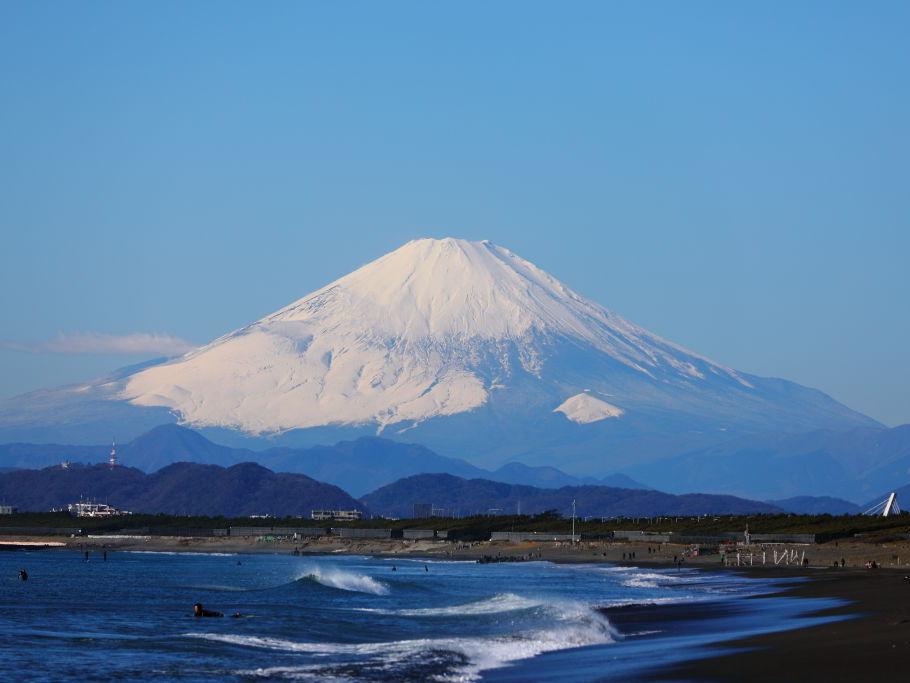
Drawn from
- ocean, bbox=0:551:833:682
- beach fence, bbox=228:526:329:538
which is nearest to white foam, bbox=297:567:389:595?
ocean, bbox=0:551:833:682

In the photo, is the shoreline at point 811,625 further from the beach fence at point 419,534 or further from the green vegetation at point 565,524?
the beach fence at point 419,534

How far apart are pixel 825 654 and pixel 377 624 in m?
20.8

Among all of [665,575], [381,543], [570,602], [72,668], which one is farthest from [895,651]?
[381,543]

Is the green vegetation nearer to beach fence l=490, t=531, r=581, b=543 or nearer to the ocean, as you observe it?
beach fence l=490, t=531, r=581, b=543

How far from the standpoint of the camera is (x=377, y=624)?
50.7 metres

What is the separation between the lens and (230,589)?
72875mm

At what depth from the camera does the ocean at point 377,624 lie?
117 ft

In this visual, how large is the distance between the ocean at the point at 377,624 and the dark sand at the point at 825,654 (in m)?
1.27

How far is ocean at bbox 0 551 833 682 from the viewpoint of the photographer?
35688 mm

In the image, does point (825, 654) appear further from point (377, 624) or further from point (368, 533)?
point (368, 533)

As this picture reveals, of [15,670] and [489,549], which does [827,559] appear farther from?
[15,670]

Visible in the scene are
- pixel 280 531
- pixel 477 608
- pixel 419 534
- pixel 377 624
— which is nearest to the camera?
pixel 377 624

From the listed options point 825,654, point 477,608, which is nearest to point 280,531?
point 477,608

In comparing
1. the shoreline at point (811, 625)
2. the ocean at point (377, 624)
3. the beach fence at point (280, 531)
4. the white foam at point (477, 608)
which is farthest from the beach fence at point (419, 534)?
the white foam at point (477, 608)
